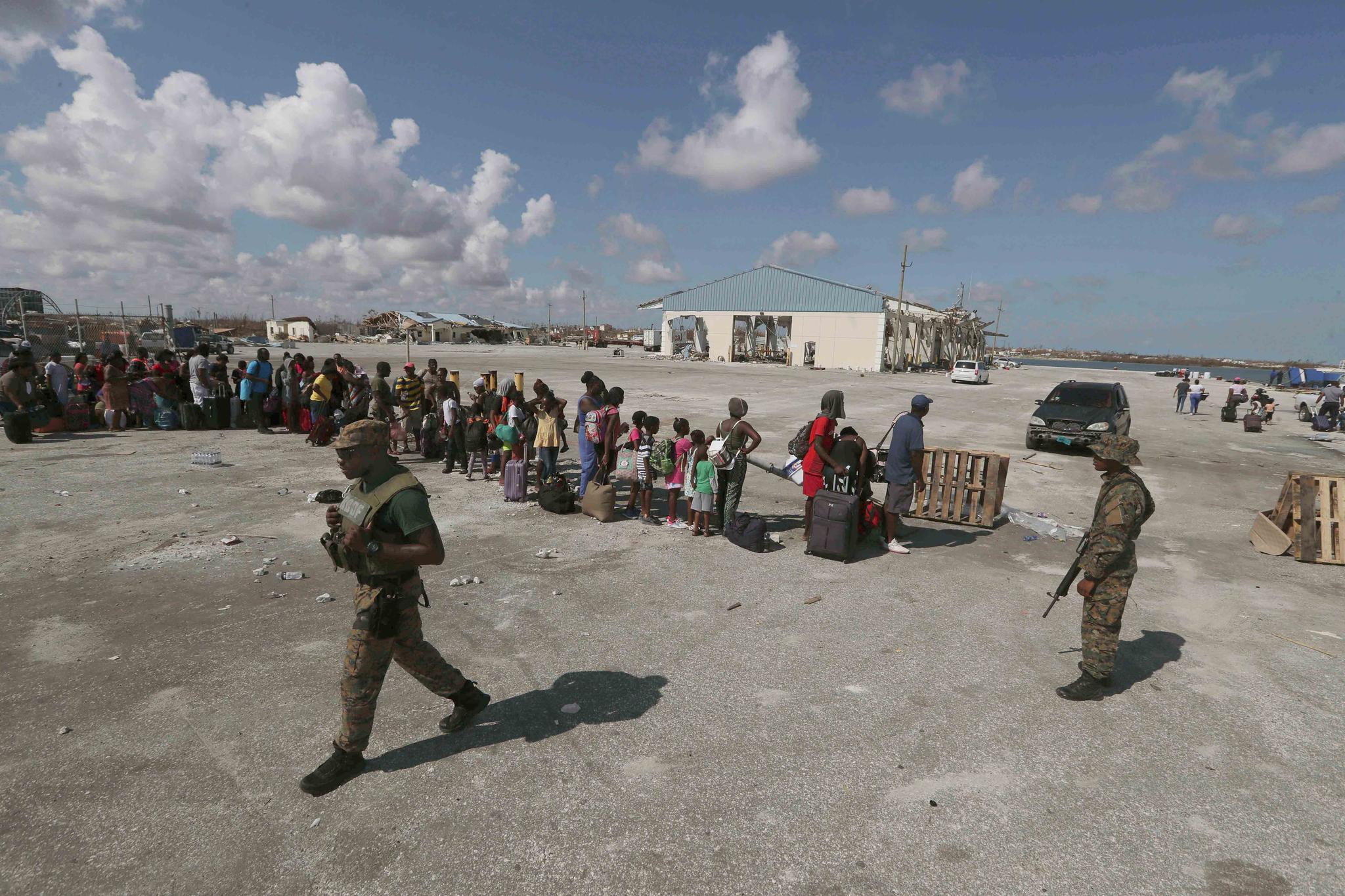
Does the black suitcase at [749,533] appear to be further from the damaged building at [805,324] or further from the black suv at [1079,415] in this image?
the damaged building at [805,324]

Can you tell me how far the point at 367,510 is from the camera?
3223 mm

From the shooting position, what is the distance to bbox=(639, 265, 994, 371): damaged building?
49.1 metres

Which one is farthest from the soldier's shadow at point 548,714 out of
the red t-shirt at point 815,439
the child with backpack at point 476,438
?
the child with backpack at point 476,438

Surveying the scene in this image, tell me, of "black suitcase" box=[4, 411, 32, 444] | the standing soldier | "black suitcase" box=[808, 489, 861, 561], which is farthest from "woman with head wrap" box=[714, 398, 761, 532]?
"black suitcase" box=[4, 411, 32, 444]

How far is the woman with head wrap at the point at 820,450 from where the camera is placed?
23.6 feet

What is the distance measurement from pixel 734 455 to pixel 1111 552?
167 inches

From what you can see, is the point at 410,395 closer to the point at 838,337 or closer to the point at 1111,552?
the point at 1111,552

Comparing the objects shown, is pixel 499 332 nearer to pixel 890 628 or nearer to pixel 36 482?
pixel 36 482

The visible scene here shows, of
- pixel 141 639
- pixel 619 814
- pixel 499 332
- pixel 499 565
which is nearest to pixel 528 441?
pixel 499 565

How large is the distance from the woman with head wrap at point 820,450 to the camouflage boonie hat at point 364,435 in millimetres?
4997

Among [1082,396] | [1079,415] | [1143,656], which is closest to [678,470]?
[1143,656]

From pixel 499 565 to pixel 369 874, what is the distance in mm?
4022

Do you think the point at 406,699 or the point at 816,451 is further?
the point at 816,451

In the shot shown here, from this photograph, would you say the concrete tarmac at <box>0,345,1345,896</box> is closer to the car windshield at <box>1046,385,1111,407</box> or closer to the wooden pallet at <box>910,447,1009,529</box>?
the wooden pallet at <box>910,447,1009,529</box>
